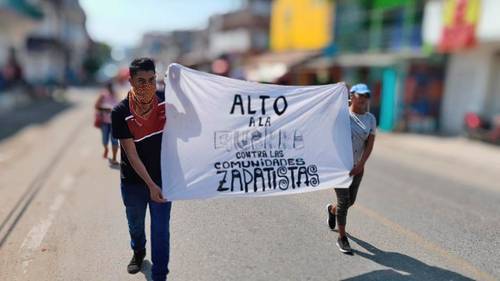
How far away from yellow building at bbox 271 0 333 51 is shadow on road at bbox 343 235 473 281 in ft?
66.0

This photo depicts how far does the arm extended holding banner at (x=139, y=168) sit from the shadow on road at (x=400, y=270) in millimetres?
1841

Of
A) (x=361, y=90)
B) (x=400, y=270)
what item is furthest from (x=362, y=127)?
(x=400, y=270)

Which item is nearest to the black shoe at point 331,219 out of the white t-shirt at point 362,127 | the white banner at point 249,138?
the white banner at point 249,138

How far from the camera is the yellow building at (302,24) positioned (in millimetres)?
24219

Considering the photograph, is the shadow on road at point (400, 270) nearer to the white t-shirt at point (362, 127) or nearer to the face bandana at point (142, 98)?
the white t-shirt at point (362, 127)

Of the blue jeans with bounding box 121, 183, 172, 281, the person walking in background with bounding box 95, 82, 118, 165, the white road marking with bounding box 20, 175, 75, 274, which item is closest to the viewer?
the blue jeans with bounding box 121, 183, 172, 281

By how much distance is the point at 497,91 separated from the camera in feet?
50.8

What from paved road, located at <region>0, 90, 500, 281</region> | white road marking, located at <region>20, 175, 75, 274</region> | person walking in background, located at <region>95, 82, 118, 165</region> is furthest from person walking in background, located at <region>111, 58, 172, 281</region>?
person walking in background, located at <region>95, 82, 118, 165</region>

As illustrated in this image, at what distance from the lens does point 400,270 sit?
13.5 ft

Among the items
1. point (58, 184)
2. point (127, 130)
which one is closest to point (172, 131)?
point (127, 130)

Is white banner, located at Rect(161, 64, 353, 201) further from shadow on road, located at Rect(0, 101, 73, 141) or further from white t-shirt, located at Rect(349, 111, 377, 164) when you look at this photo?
shadow on road, located at Rect(0, 101, 73, 141)

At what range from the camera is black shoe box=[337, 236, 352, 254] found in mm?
4417

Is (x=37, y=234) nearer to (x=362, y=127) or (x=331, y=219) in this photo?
(x=331, y=219)

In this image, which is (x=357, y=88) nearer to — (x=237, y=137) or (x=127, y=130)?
(x=237, y=137)
